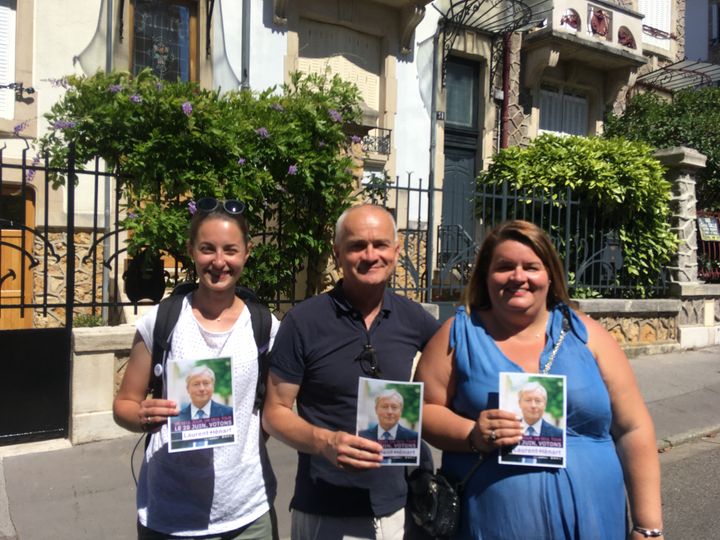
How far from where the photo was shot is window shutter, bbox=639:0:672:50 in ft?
52.3

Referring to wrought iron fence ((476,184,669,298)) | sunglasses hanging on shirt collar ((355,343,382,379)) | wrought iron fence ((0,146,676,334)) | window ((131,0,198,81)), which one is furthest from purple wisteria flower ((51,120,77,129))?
wrought iron fence ((476,184,669,298))

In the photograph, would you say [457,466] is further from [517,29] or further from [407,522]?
[517,29]

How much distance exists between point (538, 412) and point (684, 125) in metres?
13.9

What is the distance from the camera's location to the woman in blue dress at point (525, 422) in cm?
188

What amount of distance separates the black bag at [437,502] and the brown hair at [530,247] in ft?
1.86

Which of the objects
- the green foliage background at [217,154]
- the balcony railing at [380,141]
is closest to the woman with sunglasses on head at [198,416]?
the green foliage background at [217,154]

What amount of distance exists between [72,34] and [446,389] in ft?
28.3

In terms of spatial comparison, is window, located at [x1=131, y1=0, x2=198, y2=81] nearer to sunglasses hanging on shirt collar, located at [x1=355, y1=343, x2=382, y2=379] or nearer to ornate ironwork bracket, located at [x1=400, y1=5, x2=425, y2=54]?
ornate ironwork bracket, located at [x1=400, y1=5, x2=425, y2=54]

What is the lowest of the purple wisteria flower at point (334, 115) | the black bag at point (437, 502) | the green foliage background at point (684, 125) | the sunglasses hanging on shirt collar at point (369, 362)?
the black bag at point (437, 502)

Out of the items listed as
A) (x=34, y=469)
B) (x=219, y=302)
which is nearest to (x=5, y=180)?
(x=34, y=469)

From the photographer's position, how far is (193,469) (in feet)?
6.82

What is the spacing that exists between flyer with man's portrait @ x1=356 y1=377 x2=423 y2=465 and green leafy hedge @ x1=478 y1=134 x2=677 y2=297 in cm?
692

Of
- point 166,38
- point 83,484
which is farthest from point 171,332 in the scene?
point 166,38

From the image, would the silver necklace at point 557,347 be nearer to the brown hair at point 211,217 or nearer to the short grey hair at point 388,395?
the short grey hair at point 388,395
